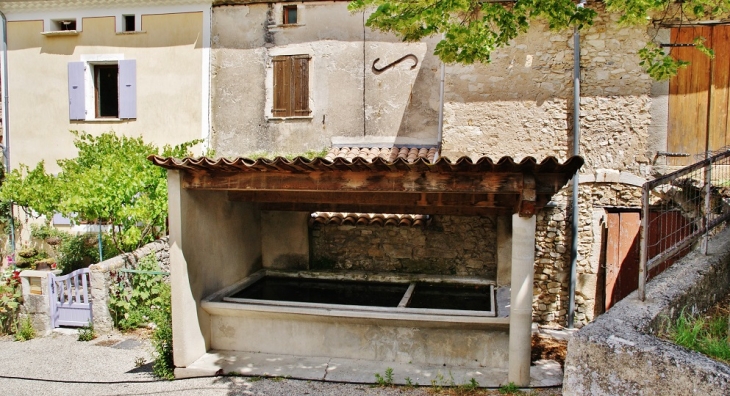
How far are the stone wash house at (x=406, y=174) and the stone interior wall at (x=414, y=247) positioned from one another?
2 centimetres

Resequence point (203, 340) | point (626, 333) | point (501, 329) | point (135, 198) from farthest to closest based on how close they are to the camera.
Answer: point (135, 198) → point (203, 340) → point (501, 329) → point (626, 333)

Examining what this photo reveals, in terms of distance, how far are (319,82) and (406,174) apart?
5369 mm

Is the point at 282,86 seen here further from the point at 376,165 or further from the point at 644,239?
the point at 644,239

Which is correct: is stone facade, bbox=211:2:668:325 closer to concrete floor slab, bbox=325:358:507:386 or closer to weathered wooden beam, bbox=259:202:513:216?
weathered wooden beam, bbox=259:202:513:216

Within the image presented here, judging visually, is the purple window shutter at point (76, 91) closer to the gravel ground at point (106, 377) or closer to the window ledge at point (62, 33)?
the window ledge at point (62, 33)

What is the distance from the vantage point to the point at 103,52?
1046 cm

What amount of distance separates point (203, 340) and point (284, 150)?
4.65 m

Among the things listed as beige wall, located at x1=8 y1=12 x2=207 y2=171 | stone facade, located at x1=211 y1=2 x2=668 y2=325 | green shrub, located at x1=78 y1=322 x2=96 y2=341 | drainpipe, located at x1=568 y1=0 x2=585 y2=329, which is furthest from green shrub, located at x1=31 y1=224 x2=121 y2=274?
drainpipe, located at x1=568 y1=0 x2=585 y2=329

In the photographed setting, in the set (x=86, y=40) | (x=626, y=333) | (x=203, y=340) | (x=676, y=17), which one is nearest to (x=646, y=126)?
(x=676, y=17)

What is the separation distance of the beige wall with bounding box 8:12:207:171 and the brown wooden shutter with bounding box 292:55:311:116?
2.03m

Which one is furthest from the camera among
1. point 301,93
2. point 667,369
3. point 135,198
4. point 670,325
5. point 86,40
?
point 86,40

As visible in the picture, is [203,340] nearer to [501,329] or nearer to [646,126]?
[501,329]

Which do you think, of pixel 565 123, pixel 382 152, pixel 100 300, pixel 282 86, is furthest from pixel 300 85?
pixel 100 300

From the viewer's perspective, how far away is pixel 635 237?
772 cm
